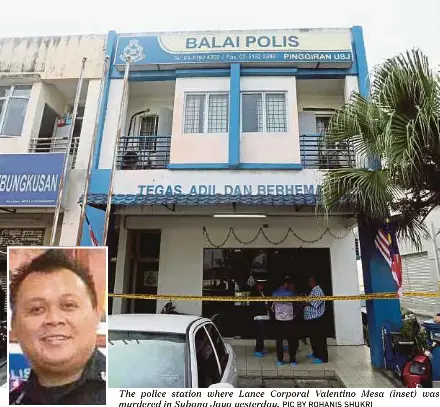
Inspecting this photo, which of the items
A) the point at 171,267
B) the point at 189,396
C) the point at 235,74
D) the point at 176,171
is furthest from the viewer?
the point at 171,267

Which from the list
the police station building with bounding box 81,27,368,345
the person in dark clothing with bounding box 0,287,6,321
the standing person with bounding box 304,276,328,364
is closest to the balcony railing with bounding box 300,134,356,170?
the police station building with bounding box 81,27,368,345

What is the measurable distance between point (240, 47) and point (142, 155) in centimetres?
374

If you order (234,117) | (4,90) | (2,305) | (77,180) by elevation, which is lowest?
(2,305)

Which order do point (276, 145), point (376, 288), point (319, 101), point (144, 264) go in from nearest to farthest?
1. point (376, 288)
2. point (276, 145)
3. point (319, 101)
4. point (144, 264)

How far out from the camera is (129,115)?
9711mm

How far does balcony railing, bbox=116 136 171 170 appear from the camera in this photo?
8.30 m

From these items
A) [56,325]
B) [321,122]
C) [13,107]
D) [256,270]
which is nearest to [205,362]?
[56,325]

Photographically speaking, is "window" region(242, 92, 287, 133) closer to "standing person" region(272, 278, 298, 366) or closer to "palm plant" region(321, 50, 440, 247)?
"palm plant" region(321, 50, 440, 247)

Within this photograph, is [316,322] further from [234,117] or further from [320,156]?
[234,117]

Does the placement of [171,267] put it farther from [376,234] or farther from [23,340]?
[23,340]

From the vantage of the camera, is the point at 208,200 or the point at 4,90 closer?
the point at 208,200

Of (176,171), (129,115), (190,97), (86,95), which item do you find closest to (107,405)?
(176,171)

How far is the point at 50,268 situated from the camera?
2393mm

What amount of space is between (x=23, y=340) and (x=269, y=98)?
778 centimetres
